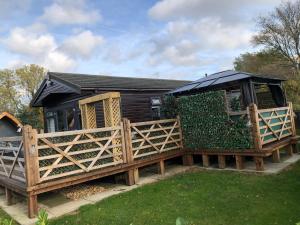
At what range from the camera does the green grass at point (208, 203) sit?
450 cm

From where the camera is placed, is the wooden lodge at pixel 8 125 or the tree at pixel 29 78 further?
the tree at pixel 29 78

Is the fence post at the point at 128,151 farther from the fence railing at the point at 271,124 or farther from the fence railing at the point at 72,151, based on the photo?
the fence railing at the point at 271,124

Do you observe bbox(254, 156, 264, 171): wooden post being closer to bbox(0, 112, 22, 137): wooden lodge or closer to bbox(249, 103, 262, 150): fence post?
bbox(249, 103, 262, 150): fence post

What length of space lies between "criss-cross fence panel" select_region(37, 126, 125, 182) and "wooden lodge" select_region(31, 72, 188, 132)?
375 cm

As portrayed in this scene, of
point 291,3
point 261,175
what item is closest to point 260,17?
point 291,3

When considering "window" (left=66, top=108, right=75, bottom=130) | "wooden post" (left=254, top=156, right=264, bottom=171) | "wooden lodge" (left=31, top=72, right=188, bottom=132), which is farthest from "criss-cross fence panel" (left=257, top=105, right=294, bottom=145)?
"window" (left=66, top=108, right=75, bottom=130)

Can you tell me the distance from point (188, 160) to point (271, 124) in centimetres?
289

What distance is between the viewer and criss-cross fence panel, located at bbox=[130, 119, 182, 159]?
7.96 metres

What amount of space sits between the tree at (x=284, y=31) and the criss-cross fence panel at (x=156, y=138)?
20.8m

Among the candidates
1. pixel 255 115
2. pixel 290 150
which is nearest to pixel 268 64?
pixel 290 150

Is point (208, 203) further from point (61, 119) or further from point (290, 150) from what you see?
point (61, 119)

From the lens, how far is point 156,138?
28.0 ft

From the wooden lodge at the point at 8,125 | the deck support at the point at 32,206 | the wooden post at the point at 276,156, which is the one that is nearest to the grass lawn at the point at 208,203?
the deck support at the point at 32,206

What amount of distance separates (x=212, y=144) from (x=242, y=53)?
98.2 ft
